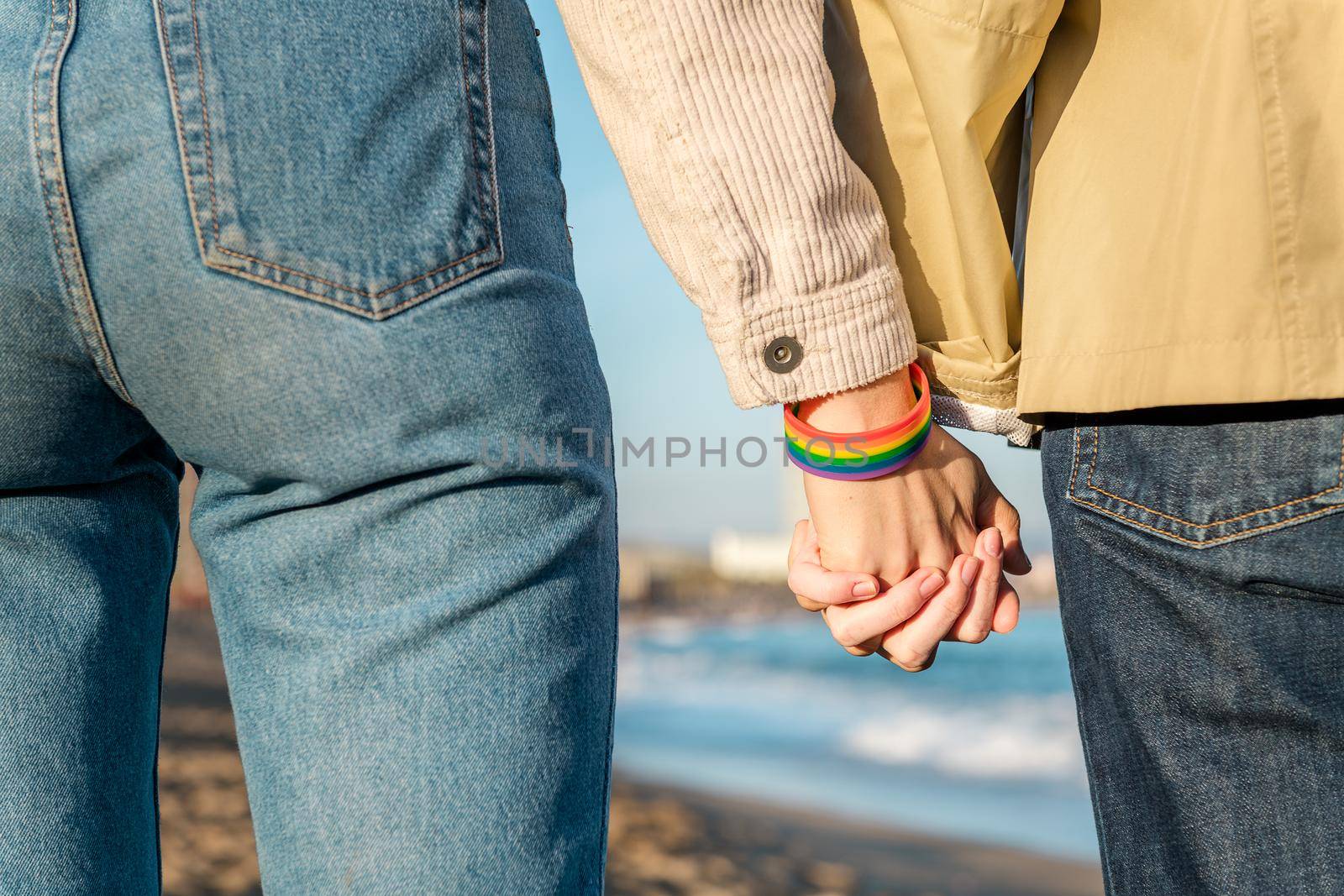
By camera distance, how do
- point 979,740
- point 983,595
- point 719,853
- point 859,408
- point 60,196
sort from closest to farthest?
1. point 60,196
2. point 859,408
3. point 983,595
4. point 719,853
5. point 979,740

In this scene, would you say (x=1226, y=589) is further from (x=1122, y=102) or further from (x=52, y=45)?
(x=52, y=45)

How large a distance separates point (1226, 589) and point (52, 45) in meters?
1.16

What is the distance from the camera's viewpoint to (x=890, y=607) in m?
1.17

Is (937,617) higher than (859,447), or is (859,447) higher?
(859,447)

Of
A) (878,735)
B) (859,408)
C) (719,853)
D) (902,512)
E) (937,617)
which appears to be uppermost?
(859,408)

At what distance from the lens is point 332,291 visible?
0.73 metres

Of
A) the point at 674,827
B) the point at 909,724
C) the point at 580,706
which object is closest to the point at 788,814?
the point at 674,827

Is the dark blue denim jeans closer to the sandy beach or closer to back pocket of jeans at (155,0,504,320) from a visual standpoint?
back pocket of jeans at (155,0,504,320)

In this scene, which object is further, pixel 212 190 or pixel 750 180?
→ pixel 750 180

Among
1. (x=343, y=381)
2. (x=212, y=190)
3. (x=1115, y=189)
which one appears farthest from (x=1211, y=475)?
(x=212, y=190)

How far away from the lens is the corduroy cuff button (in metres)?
1.09

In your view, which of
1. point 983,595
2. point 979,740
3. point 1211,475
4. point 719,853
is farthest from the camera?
point 979,740

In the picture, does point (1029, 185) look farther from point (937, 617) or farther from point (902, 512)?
point (937, 617)

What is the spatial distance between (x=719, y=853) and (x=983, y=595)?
422 centimetres
